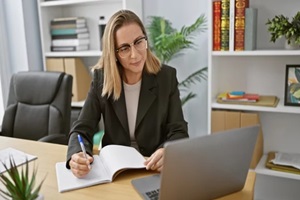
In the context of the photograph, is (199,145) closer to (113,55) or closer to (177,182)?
(177,182)

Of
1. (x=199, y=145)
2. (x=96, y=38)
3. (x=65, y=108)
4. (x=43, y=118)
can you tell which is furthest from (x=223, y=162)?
(x=96, y=38)

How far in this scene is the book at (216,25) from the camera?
202 cm

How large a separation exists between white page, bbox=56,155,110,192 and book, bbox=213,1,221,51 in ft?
3.92

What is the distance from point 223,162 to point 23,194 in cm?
56

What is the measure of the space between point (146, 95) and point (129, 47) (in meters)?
0.25

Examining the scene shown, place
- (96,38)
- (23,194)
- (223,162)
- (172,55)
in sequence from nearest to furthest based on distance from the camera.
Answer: (23,194), (223,162), (172,55), (96,38)

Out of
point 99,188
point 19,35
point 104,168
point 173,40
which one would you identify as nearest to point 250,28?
point 173,40

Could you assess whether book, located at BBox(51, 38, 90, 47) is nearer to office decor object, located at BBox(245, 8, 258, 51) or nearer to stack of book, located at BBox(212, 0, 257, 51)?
stack of book, located at BBox(212, 0, 257, 51)

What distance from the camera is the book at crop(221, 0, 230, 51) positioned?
6.53 feet

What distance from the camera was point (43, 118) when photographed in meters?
2.05

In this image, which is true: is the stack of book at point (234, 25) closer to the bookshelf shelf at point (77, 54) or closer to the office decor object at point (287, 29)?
the office decor object at point (287, 29)

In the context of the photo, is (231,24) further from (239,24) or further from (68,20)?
(68,20)

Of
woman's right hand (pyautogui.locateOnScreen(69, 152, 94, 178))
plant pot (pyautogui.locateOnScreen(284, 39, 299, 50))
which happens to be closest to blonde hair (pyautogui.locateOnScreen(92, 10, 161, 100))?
woman's right hand (pyautogui.locateOnScreen(69, 152, 94, 178))

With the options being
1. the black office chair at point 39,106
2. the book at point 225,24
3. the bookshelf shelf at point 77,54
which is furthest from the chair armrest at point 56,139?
the book at point 225,24
